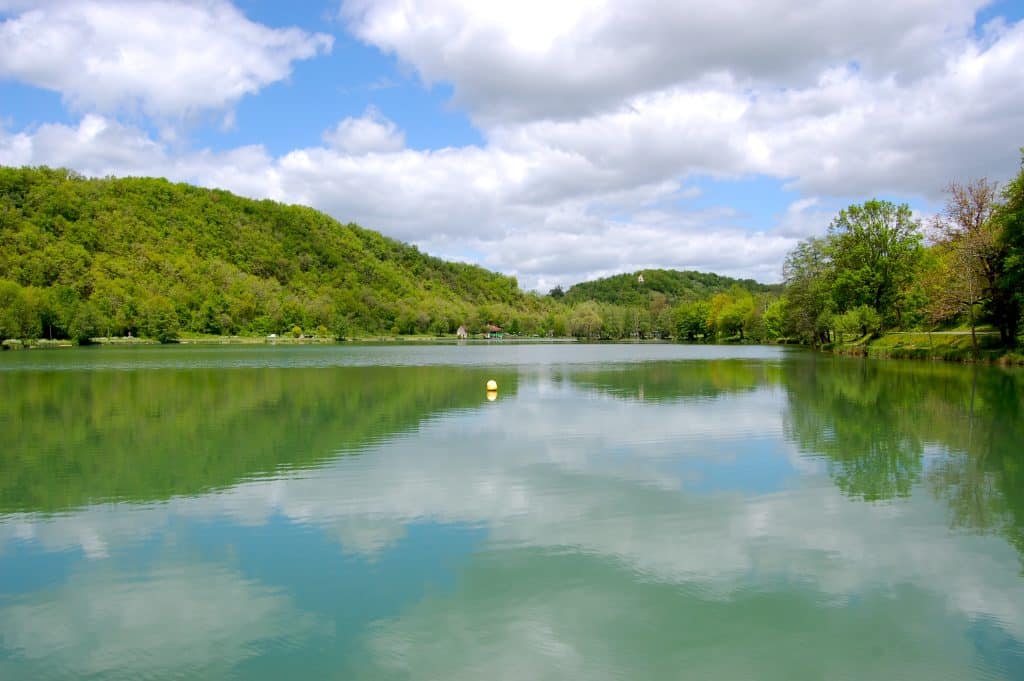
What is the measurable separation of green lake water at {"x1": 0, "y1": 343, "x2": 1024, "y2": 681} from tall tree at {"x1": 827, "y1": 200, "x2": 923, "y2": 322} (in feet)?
129

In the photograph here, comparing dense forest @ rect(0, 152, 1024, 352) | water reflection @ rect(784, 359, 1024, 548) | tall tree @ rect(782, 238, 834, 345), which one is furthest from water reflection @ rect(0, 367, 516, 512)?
tall tree @ rect(782, 238, 834, 345)

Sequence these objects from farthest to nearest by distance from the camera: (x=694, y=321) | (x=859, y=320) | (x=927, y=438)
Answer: (x=694, y=321) → (x=859, y=320) → (x=927, y=438)

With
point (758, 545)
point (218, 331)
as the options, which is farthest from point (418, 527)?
point (218, 331)

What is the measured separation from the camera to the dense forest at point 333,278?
4178 cm

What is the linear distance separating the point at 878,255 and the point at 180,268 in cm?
10819

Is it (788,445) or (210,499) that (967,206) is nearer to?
(788,445)

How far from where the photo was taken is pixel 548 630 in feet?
20.2

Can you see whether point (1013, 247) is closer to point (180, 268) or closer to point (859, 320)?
point (859, 320)

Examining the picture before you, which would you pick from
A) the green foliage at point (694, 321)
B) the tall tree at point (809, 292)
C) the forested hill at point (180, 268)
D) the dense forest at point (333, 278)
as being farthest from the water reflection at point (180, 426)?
the green foliage at point (694, 321)

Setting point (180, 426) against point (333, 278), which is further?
point (333, 278)

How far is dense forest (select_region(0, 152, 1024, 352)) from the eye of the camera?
41.8 m

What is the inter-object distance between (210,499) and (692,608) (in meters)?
7.71

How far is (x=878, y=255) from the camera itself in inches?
2130

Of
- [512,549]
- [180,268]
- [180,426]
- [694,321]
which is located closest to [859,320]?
[180,426]
